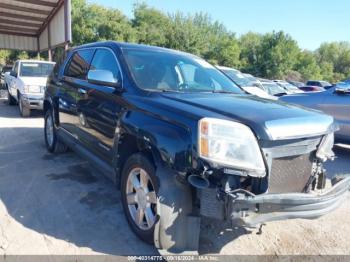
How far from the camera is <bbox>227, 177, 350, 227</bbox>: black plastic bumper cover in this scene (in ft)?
7.62

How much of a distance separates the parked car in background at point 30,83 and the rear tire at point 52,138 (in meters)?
3.77

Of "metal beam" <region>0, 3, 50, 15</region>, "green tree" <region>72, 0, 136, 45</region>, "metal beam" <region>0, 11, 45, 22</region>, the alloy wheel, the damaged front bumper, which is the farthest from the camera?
"green tree" <region>72, 0, 136, 45</region>

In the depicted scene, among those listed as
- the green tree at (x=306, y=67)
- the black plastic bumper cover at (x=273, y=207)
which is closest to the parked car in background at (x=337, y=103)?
the black plastic bumper cover at (x=273, y=207)

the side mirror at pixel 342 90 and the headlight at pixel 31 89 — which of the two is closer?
the side mirror at pixel 342 90

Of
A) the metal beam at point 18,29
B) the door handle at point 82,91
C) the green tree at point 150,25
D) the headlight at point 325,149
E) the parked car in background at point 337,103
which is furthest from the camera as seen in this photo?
the green tree at point 150,25

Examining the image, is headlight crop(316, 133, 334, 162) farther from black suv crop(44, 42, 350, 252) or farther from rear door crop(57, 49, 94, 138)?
rear door crop(57, 49, 94, 138)

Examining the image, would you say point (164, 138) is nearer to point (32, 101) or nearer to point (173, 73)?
point (173, 73)

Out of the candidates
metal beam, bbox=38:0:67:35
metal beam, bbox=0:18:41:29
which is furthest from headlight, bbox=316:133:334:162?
metal beam, bbox=0:18:41:29

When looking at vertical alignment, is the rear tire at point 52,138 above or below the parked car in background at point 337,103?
below

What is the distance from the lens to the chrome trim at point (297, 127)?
245cm

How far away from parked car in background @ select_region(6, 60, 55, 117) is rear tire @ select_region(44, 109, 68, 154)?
3.77 m

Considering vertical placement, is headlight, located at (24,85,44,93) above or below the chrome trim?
below

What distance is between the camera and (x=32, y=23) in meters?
19.1

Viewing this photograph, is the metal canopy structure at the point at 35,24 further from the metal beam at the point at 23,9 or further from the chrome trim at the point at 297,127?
the chrome trim at the point at 297,127
